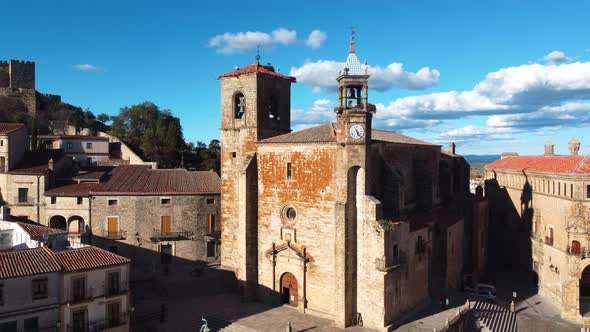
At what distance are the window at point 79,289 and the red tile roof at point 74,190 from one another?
14157 millimetres

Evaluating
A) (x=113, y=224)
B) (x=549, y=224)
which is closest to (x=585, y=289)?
(x=549, y=224)

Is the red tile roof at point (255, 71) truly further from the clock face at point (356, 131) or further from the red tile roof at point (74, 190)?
the red tile roof at point (74, 190)

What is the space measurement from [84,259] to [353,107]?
16603mm

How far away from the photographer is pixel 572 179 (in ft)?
109

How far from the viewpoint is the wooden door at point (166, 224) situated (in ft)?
116

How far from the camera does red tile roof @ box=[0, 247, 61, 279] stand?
20359 millimetres

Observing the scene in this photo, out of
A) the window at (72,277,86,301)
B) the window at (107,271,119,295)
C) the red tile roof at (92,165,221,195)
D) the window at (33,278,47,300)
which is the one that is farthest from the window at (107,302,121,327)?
the red tile roof at (92,165,221,195)

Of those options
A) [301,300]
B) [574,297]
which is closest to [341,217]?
[301,300]

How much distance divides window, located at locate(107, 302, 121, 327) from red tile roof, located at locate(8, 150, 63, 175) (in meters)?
17.1

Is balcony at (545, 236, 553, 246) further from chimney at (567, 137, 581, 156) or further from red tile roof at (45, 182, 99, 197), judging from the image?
red tile roof at (45, 182, 99, 197)

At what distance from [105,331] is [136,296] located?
7.62m

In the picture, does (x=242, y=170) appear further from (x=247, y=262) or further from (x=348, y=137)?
(x=348, y=137)

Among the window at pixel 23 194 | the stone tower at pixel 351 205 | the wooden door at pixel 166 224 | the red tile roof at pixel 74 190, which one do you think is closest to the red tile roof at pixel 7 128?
the window at pixel 23 194

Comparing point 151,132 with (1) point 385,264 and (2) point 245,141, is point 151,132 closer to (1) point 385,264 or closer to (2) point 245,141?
(2) point 245,141
